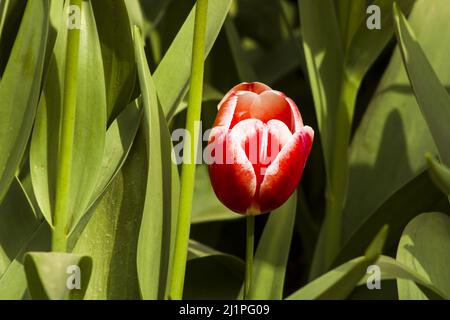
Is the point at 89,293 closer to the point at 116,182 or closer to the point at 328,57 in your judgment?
the point at 116,182

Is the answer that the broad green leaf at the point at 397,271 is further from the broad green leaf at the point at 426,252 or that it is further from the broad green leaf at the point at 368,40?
the broad green leaf at the point at 368,40

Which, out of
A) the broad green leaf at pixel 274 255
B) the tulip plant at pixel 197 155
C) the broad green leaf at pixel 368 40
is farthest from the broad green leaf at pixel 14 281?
the broad green leaf at pixel 368 40

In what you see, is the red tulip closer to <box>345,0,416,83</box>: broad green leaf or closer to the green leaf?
the green leaf

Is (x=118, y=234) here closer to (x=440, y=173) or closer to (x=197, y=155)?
(x=197, y=155)

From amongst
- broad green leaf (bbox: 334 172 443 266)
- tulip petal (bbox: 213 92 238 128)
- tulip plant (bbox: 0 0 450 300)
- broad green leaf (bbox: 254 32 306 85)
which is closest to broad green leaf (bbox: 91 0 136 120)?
tulip plant (bbox: 0 0 450 300)

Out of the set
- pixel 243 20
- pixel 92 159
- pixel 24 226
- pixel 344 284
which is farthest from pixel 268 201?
pixel 243 20
